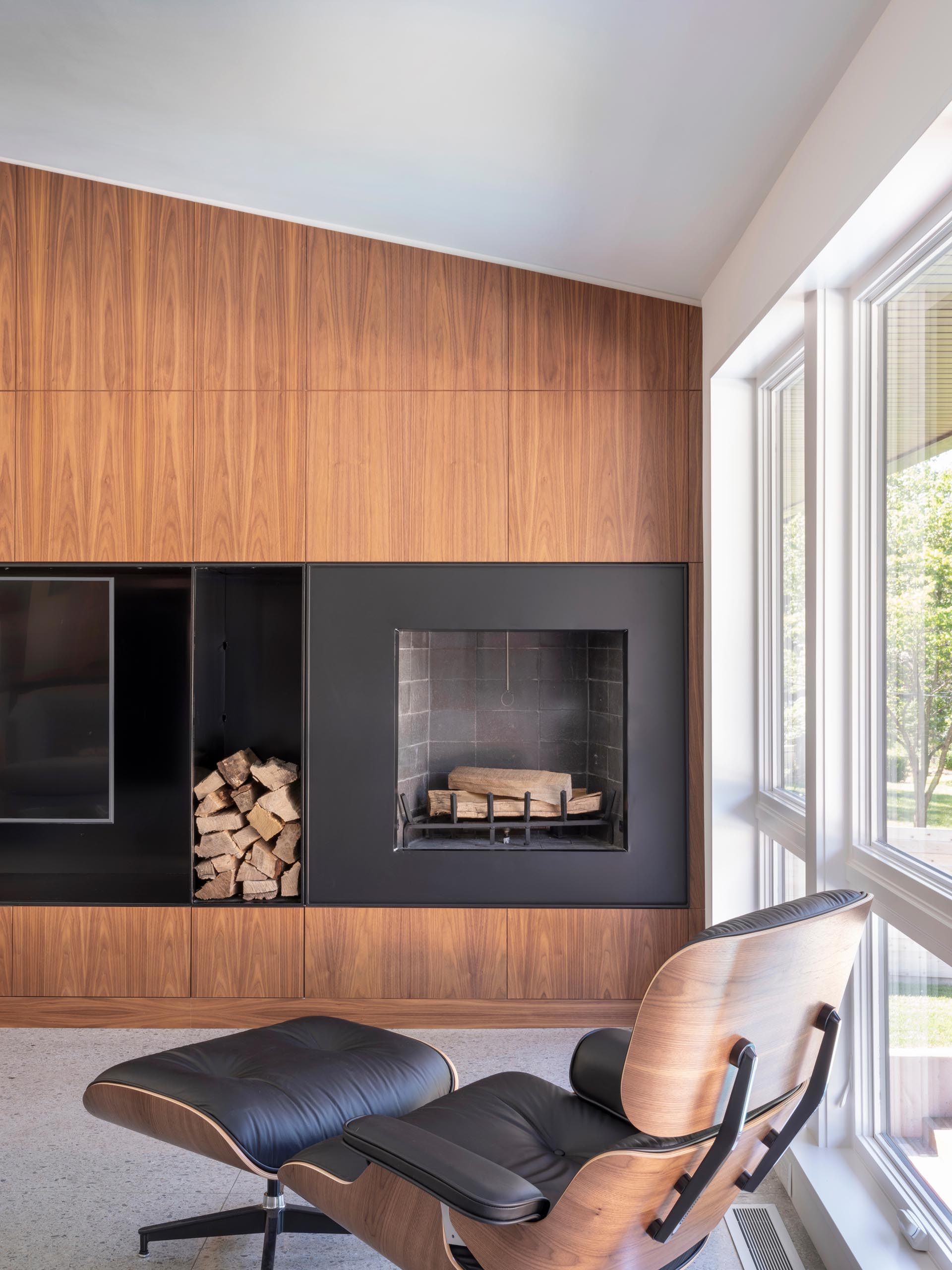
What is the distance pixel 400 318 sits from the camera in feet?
10.5

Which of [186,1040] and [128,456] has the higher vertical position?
[128,456]

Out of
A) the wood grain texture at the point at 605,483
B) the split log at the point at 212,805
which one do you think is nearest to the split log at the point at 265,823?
the split log at the point at 212,805

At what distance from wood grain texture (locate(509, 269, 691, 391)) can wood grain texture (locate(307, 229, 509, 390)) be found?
7cm

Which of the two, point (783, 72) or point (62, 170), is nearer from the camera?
point (783, 72)

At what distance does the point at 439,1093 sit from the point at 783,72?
7.09 feet

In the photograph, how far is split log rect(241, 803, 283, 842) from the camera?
3.25 meters

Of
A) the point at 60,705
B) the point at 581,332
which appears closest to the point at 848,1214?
the point at 581,332

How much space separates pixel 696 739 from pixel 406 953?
3.93 feet

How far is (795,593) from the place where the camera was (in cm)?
268

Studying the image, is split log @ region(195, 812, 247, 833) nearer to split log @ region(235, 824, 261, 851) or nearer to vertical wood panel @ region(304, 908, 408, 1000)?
split log @ region(235, 824, 261, 851)

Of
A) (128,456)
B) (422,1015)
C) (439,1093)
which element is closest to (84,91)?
(128,456)

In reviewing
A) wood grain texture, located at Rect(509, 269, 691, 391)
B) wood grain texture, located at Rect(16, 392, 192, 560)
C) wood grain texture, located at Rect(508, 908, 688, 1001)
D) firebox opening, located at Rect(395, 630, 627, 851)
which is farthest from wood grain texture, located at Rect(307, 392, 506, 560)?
wood grain texture, located at Rect(508, 908, 688, 1001)

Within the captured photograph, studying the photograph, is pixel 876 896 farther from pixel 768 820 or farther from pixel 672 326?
pixel 672 326

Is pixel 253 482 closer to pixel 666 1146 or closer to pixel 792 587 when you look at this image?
pixel 792 587
